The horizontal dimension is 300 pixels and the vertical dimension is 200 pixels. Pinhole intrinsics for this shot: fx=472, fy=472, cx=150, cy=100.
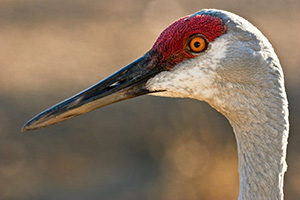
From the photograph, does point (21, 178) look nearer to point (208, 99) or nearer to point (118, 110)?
point (118, 110)

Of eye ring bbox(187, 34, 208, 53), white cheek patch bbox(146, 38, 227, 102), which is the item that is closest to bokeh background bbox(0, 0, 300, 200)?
white cheek patch bbox(146, 38, 227, 102)

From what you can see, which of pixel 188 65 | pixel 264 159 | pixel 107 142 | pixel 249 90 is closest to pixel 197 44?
pixel 188 65

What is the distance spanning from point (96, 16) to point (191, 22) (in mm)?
6438

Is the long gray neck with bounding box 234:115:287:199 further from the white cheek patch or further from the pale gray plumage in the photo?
the white cheek patch

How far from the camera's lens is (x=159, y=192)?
564 cm

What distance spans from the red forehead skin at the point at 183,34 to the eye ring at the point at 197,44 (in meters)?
0.02

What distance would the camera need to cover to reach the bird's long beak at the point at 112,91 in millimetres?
2785

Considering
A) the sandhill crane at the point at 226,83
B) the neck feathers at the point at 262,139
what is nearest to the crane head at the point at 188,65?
the sandhill crane at the point at 226,83

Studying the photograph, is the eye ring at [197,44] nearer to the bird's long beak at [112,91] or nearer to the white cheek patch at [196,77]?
the white cheek patch at [196,77]

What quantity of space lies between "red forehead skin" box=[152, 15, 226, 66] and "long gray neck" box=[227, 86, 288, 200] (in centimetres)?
46

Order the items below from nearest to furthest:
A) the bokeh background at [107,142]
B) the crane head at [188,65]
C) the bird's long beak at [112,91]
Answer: the crane head at [188,65] → the bird's long beak at [112,91] → the bokeh background at [107,142]

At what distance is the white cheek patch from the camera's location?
2691mm

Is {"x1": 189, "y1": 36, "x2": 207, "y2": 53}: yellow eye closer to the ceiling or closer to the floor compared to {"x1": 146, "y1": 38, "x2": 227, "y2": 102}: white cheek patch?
closer to the ceiling

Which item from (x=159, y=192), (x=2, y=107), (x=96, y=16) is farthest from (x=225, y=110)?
(x=96, y=16)
